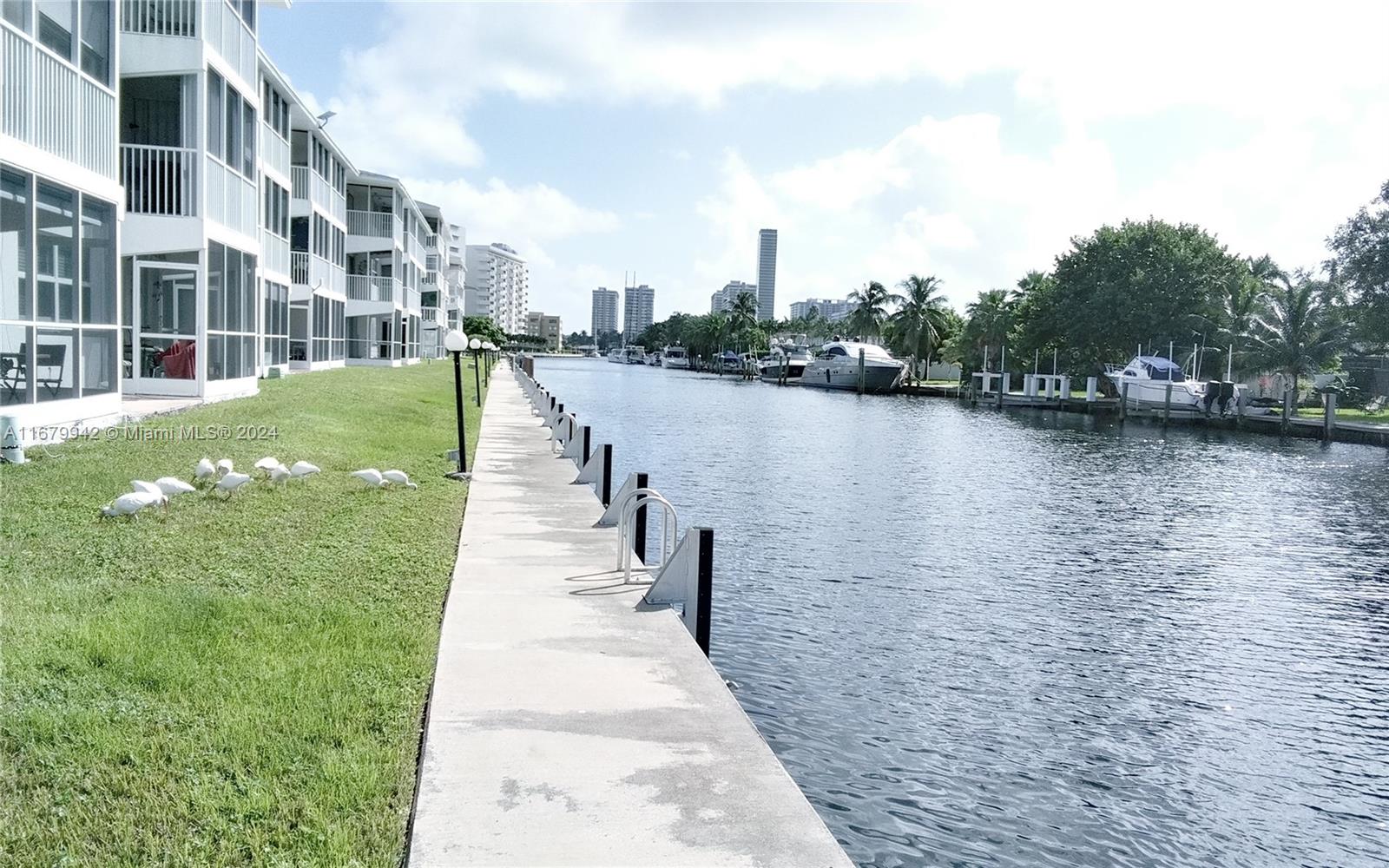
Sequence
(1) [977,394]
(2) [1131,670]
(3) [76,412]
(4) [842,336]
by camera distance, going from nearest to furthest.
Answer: (2) [1131,670], (3) [76,412], (1) [977,394], (4) [842,336]

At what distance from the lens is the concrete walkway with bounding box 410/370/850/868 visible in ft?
16.1

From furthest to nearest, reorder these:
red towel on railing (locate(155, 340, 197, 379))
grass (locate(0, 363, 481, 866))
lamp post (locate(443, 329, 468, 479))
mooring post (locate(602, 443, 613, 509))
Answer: red towel on railing (locate(155, 340, 197, 379)) < lamp post (locate(443, 329, 468, 479)) < mooring post (locate(602, 443, 613, 509)) < grass (locate(0, 363, 481, 866))

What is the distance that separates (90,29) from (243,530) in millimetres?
8687

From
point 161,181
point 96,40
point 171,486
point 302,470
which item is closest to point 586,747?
point 171,486

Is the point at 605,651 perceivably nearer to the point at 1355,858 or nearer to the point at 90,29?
the point at 1355,858

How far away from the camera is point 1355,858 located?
6754 millimetres

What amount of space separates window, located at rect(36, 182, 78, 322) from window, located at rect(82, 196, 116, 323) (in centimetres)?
34

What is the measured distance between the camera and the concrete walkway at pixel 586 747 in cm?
489

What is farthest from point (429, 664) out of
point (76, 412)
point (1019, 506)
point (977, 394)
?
point (977, 394)

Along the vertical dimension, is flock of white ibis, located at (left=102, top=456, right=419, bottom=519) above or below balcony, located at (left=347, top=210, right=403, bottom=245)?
below

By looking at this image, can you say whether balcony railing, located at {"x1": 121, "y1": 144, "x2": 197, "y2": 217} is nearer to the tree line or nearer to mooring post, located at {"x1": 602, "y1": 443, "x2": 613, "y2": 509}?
mooring post, located at {"x1": 602, "y1": 443, "x2": 613, "y2": 509}

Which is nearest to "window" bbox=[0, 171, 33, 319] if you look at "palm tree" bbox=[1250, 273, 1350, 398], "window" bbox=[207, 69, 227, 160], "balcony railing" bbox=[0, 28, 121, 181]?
"balcony railing" bbox=[0, 28, 121, 181]

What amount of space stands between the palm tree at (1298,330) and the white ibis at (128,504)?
51099mm

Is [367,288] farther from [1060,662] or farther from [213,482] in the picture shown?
[1060,662]
